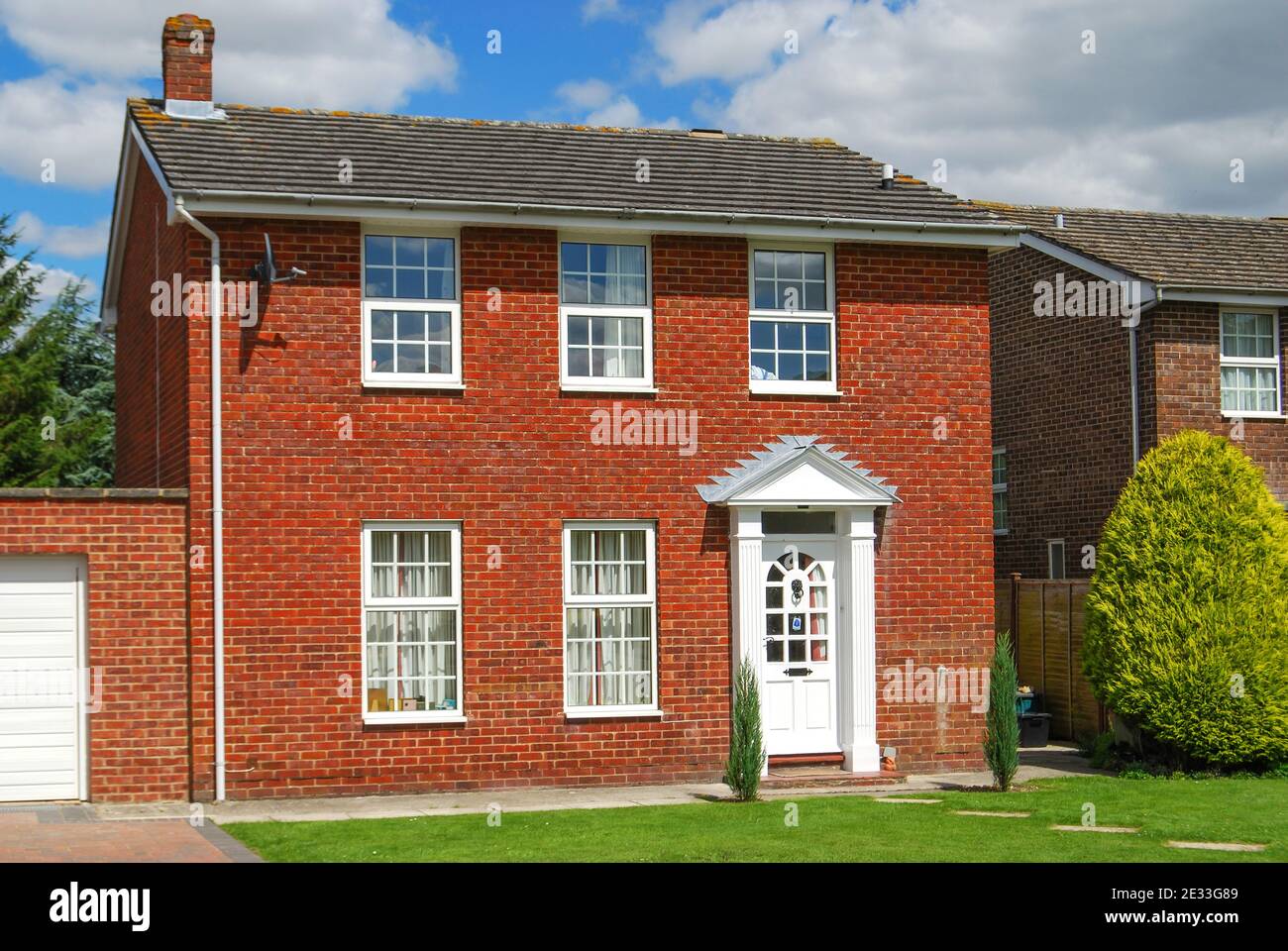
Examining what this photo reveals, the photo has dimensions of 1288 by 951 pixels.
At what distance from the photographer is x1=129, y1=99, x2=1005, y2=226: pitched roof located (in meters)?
16.3

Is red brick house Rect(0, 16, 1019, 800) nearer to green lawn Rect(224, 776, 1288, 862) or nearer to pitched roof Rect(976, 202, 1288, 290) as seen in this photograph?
green lawn Rect(224, 776, 1288, 862)

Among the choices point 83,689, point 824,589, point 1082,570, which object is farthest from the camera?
point 1082,570

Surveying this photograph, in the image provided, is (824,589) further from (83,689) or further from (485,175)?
(83,689)

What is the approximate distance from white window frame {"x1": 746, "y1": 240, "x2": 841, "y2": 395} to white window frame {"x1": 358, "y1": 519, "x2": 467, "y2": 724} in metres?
3.85

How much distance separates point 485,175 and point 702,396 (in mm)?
3427

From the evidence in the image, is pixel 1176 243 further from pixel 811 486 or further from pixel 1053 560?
pixel 811 486

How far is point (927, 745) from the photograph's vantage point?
1752 cm

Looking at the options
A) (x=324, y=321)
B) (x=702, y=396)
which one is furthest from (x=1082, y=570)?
(x=324, y=321)

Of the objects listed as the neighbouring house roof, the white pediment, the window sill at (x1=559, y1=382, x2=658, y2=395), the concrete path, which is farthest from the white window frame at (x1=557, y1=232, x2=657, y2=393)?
the concrete path

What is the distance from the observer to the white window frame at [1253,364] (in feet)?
70.2

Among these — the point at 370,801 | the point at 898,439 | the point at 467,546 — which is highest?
the point at 898,439

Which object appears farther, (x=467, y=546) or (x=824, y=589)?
(x=824, y=589)

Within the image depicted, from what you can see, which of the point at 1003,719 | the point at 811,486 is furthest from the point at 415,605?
the point at 1003,719

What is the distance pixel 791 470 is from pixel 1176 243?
9655 millimetres
